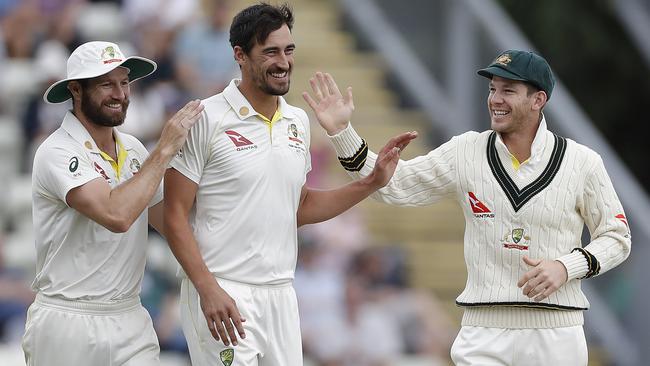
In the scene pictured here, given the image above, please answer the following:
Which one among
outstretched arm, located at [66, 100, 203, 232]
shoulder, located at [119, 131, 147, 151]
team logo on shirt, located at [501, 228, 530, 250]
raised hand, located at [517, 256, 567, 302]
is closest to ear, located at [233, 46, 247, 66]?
outstretched arm, located at [66, 100, 203, 232]

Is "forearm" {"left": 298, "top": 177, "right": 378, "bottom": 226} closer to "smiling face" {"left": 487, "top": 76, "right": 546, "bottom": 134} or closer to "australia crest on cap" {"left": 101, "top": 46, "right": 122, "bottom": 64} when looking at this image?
"smiling face" {"left": 487, "top": 76, "right": 546, "bottom": 134}

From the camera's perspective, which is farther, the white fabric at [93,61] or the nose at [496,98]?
the nose at [496,98]

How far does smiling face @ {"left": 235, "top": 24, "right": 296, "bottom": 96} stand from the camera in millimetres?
6762

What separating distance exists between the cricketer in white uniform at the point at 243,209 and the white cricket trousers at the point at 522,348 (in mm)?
795

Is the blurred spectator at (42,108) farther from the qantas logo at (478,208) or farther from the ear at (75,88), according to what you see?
the qantas logo at (478,208)

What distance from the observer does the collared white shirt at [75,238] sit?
6.73 metres

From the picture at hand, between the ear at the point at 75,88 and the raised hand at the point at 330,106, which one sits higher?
the raised hand at the point at 330,106

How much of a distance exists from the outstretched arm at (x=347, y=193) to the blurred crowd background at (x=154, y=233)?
143 inches

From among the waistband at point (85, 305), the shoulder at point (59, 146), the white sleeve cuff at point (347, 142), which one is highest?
the white sleeve cuff at point (347, 142)

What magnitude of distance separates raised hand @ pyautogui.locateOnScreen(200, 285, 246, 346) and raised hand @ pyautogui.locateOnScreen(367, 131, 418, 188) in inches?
34.9

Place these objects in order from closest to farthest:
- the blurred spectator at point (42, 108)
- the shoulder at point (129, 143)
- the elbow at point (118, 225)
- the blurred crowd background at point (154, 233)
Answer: the elbow at point (118, 225) → the shoulder at point (129, 143) → the blurred crowd background at point (154, 233) → the blurred spectator at point (42, 108)

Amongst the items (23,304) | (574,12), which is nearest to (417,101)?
(574,12)

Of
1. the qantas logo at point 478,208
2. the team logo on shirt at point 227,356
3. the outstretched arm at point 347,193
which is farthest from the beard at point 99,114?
the qantas logo at point 478,208

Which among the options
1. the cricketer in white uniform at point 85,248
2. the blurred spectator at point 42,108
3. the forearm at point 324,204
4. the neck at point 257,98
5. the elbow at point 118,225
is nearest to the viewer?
the elbow at point 118,225
